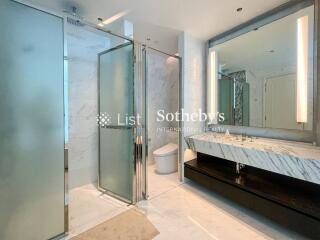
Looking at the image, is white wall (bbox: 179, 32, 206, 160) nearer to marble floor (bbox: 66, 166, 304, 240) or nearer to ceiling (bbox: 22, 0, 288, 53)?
ceiling (bbox: 22, 0, 288, 53)

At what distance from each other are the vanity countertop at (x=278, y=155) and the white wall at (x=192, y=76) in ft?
1.95

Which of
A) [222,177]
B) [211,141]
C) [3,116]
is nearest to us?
[3,116]

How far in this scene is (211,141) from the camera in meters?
2.46

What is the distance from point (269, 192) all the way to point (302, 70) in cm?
147

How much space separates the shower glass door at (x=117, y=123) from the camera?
2264mm

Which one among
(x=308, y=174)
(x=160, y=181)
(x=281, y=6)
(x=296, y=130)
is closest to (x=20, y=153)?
(x=160, y=181)

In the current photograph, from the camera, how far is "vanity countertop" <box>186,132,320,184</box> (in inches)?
60.8

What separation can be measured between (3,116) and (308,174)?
2565mm

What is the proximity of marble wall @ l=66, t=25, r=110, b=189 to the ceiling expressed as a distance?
1.47 feet

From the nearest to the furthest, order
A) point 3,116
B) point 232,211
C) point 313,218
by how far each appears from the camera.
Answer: point 3,116 → point 313,218 → point 232,211

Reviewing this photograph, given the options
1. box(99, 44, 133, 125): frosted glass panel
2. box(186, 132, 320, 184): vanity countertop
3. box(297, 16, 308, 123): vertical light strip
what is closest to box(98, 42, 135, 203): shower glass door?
box(99, 44, 133, 125): frosted glass panel

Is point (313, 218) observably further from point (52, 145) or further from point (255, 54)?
point (52, 145)

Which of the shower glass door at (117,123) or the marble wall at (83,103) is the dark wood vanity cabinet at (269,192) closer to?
the shower glass door at (117,123)

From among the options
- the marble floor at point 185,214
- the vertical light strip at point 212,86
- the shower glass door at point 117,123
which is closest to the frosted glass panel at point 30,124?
the marble floor at point 185,214
